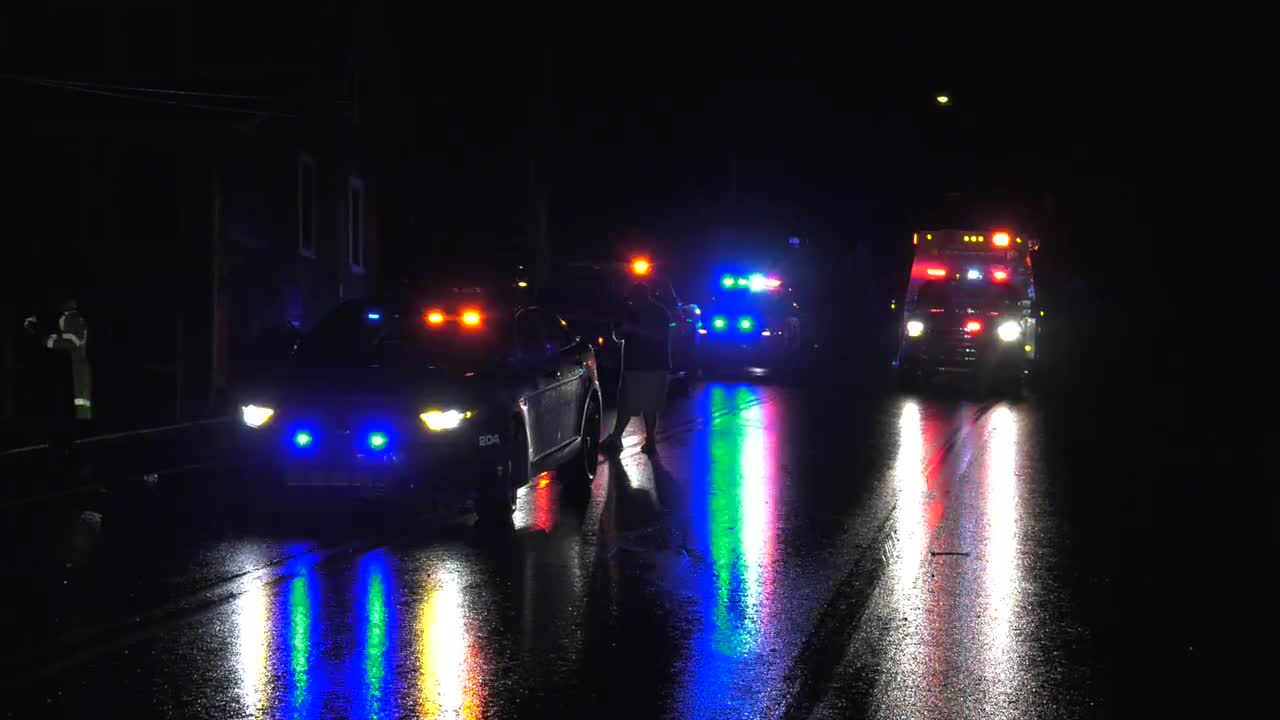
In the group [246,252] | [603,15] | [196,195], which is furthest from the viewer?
[603,15]

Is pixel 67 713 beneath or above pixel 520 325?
beneath

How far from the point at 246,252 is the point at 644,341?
35.0 ft

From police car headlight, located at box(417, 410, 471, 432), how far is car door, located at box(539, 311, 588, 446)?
146 cm

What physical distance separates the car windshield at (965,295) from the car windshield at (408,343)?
1460cm

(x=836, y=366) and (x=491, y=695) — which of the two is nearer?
(x=491, y=695)

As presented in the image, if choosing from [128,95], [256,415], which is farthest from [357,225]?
[256,415]

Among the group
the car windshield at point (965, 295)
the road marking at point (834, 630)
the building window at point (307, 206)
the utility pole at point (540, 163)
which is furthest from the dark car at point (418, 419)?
the utility pole at point (540, 163)

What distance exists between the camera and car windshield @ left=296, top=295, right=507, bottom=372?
11.5 meters

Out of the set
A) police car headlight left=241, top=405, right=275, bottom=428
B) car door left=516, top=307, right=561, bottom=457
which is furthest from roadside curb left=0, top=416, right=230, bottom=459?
car door left=516, top=307, right=561, bottom=457

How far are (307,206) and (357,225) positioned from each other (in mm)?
3726

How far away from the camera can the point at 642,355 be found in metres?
15.9

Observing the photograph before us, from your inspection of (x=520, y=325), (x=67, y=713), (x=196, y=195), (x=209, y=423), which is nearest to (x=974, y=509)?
(x=520, y=325)

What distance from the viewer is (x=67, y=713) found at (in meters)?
6.21

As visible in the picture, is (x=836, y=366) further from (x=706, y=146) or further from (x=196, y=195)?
(x=706, y=146)
